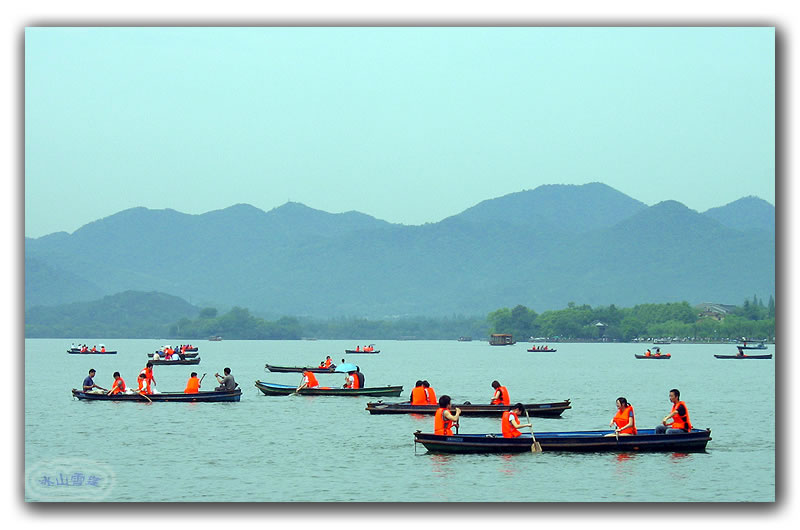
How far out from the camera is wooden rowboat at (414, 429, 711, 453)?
36.5 meters

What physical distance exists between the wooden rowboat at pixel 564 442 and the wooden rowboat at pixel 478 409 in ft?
39.3

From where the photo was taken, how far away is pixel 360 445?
42.4 meters

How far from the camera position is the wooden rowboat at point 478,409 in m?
49.8

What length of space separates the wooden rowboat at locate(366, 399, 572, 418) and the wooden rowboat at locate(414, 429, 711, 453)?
11977 millimetres

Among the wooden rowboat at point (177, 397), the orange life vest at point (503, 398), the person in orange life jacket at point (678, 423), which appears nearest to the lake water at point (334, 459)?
the wooden rowboat at point (177, 397)

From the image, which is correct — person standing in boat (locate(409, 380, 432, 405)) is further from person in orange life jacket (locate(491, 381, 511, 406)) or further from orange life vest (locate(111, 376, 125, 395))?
orange life vest (locate(111, 376, 125, 395))

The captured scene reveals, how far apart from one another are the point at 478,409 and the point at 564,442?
13358mm

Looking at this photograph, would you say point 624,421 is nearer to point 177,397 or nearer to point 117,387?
point 177,397

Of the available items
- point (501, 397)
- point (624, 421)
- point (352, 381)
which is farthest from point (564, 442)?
point (352, 381)

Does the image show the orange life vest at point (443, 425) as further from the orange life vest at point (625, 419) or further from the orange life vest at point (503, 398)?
the orange life vest at point (503, 398)

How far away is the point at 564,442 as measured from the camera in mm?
37000

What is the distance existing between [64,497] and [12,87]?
936 centimetres

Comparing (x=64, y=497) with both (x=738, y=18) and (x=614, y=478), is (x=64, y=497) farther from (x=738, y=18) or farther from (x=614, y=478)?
(x=738, y=18)

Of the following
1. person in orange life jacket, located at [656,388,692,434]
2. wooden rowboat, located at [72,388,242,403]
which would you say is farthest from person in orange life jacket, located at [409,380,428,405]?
person in orange life jacket, located at [656,388,692,434]
